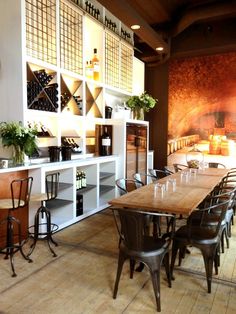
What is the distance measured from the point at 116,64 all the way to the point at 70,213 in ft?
10.4

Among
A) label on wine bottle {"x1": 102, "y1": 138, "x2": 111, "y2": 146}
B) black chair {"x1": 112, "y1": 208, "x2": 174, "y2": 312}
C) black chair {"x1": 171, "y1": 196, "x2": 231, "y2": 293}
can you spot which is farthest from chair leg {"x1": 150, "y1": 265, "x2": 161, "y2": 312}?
label on wine bottle {"x1": 102, "y1": 138, "x2": 111, "y2": 146}

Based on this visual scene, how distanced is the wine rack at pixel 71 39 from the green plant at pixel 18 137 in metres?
1.41

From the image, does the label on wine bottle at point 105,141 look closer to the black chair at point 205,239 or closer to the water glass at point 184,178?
the water glass at point 184,178

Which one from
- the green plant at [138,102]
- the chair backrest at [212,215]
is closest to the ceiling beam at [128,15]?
the green plant at [138,102]

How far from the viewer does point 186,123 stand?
6.78 metres

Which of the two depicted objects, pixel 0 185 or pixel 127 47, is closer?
pixel 0 185

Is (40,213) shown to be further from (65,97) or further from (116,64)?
(116,64)

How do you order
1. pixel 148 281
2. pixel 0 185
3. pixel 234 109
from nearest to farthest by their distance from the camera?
pixel 148 281 → pixel 0 185 → pixel 234 109

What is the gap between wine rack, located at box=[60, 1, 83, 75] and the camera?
14.3 ft

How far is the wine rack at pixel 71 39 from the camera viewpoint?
4.35 meters

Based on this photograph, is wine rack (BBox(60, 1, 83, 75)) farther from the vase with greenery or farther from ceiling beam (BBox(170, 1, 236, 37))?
ceiling beam (BBox(170, 1, 236, 37))

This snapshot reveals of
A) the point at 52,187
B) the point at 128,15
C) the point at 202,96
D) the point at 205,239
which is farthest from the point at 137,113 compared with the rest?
the point at 205,239

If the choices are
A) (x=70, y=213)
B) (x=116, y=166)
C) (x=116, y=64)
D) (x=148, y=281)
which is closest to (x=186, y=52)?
(x=116, y=64)

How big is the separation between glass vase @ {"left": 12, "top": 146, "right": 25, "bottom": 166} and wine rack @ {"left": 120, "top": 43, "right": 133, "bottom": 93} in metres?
3.09
